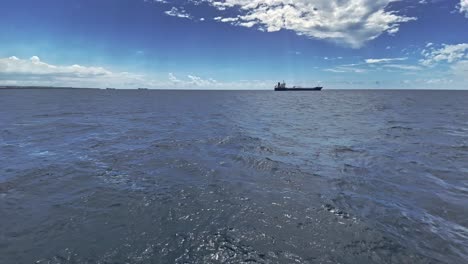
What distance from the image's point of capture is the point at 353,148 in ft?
63.7

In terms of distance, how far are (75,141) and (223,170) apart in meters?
13.6

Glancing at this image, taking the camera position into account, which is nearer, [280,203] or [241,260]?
[241,260]

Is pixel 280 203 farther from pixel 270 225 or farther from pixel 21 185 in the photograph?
pixel 21 185

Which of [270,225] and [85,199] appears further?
[85,199]

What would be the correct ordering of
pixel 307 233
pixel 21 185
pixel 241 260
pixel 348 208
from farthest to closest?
pixel 21 185 < pixel 348 208 < pixel 307 233 < pixel 241 260

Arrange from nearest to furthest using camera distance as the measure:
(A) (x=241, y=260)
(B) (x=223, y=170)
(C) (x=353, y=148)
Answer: (A) (x=241, y=260) < (B) (x=223, y=170) < (C) (x=353, y=148)

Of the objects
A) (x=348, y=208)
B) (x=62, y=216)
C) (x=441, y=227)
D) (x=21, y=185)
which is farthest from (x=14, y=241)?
(x=441, y=227)

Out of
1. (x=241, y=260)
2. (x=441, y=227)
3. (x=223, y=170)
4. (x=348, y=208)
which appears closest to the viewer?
(x=241, y=260)

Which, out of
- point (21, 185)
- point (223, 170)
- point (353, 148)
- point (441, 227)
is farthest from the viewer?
point (353, 148)

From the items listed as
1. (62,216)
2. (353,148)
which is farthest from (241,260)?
(353,148)

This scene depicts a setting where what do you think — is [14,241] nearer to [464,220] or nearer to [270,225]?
[270,225]

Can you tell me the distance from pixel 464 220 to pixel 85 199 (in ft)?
45.2

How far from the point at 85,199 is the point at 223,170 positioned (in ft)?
21.2

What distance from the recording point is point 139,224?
27.9 ft
